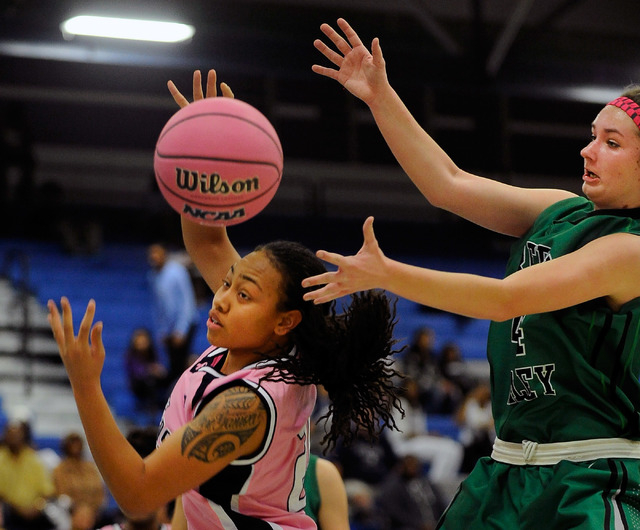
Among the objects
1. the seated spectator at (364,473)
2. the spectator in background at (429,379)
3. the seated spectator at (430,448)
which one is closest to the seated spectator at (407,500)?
the seated spectator at (364,473)

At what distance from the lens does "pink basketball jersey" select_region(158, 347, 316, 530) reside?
277 cm

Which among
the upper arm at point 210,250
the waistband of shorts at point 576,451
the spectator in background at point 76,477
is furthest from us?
the spectator in background at point 76,477

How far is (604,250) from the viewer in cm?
267

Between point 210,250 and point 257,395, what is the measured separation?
0.83 m

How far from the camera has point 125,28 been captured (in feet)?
35.9

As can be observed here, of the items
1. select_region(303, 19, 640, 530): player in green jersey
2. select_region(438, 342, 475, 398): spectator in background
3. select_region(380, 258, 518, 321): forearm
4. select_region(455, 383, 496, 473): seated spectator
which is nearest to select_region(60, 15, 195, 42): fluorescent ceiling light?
select_region(438, 342, 475, 398): spectator in background

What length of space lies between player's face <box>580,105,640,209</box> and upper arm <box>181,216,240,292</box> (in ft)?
4.10

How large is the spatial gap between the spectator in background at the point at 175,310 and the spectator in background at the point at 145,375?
0.14 m

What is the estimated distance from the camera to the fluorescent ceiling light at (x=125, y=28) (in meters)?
10.7

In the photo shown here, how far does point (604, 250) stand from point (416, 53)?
9976mm

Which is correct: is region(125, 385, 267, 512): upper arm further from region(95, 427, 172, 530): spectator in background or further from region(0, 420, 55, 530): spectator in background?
region(0, 420, 55, 530): spectator in background

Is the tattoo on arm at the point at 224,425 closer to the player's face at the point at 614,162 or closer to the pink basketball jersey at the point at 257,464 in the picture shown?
the pink basketball jersey at the point at 257,464

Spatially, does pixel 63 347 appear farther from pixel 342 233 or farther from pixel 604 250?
pixel 342 233

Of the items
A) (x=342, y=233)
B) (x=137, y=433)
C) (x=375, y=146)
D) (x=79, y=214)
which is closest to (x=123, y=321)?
(x=79, y=214)
